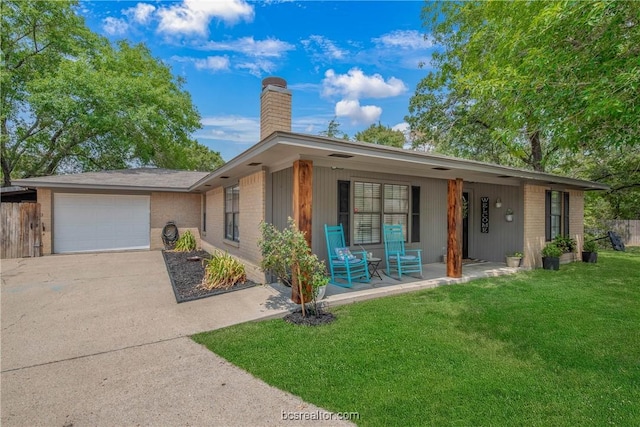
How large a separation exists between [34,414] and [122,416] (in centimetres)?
64

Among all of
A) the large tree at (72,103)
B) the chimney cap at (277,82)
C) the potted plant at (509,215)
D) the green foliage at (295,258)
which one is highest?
the large tree at (72,103)

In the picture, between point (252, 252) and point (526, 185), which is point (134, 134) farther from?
point (526, 185)

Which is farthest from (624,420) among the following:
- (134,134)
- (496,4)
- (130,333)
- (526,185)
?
(134,134)

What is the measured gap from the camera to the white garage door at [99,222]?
9938mm

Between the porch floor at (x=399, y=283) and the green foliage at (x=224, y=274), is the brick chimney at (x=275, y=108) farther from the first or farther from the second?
the porch floor at (x=399, y=283)

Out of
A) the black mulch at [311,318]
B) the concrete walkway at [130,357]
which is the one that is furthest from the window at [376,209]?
the black mulch at [311,318]

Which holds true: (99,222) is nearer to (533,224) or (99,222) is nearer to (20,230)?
(20,230)

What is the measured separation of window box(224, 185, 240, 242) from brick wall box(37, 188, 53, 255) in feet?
19.1

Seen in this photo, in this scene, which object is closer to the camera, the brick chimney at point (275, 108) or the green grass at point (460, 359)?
the green grass at point (460, 359)

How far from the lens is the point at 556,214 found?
352 inches

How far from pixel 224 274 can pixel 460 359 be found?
410 cm

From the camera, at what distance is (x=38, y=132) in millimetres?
14852

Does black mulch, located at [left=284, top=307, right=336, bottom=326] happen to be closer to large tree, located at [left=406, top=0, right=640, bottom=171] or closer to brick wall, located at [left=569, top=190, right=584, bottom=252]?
large tree, located at [left=406, top=0, right=640, bottom=171]

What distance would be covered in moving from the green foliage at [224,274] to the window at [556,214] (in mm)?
8178
